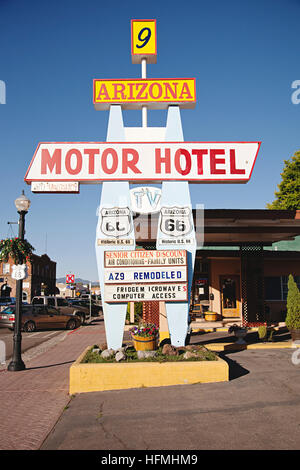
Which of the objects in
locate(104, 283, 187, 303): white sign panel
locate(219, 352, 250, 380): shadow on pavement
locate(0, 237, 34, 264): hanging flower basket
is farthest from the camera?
locate(0, 237, 34, 264): hanging flower basket

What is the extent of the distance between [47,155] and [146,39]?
16.2 feet

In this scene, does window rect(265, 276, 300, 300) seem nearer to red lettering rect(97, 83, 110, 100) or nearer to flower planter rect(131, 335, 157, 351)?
flower planter rect(131, 335, 157, 351)

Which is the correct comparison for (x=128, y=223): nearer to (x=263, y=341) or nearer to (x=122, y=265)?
(x=122, y=265)

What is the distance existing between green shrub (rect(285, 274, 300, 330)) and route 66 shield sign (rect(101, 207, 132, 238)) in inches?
275

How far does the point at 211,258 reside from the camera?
2100 cm

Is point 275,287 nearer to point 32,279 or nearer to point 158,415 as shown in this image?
point 158,415

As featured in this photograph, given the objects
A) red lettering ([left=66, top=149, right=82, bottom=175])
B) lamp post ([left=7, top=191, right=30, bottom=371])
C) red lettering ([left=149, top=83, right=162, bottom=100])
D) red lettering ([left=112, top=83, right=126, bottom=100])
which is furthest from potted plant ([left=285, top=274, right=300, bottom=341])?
lamp post ([left=7, top=191, right=30, bottom=371])

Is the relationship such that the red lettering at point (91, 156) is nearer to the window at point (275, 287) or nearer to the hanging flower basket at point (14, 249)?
the hanging flower basket at point (14, 249)

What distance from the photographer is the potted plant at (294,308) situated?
13.5m

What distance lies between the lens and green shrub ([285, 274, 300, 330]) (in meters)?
13.5

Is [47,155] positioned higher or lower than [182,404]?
higher

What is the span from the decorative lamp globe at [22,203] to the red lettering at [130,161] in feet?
11.0

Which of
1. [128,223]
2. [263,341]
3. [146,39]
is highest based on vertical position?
[146,39]
